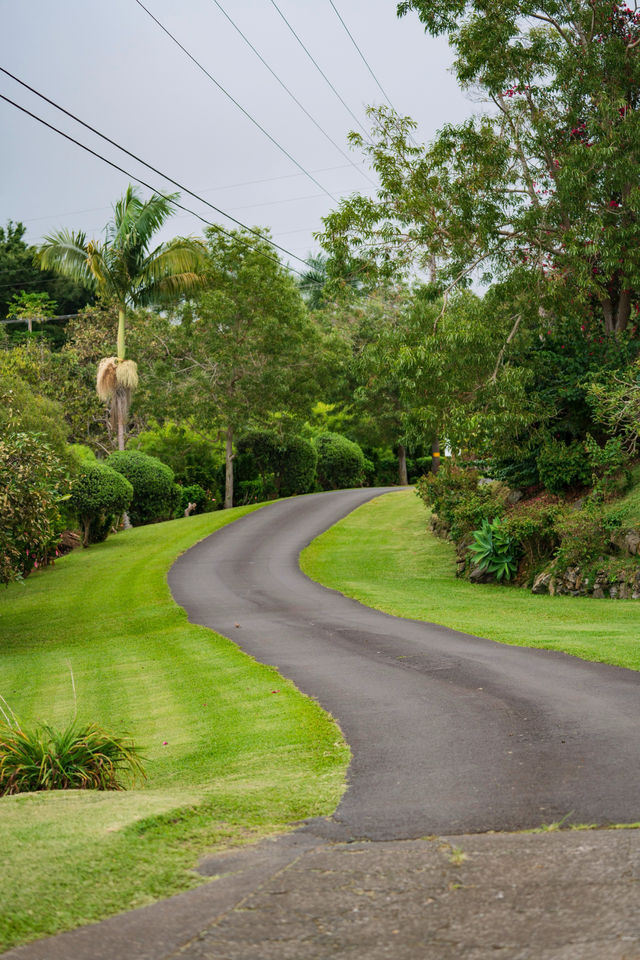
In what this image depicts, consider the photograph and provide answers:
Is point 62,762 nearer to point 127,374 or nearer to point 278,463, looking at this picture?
point 127,374

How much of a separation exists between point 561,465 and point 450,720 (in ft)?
47.0

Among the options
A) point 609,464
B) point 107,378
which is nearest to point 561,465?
point 609,464

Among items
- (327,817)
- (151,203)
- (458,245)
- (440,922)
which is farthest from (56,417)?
(440,922)

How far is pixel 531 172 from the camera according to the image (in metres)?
21.7

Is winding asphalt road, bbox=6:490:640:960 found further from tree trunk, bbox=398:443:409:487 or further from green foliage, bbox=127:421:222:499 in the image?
tree trunk, bbox=398:443:409:487

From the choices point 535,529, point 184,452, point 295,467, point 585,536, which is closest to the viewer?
point 585,536

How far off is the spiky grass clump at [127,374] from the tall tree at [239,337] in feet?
8.43

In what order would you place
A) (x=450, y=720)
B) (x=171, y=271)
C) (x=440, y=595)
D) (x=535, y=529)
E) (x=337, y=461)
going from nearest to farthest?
(x=450, y=720)
(x=440, y=595)
(x=535, y=529)
(x=171, y=271)
(x=337, y=461)

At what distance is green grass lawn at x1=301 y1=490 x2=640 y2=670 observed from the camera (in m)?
13.6

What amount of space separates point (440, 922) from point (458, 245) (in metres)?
19.9

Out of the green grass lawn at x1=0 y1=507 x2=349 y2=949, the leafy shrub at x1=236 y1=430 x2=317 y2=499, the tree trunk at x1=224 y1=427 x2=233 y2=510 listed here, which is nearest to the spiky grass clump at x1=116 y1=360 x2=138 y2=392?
the tree trunk at x1=224 y1=427 x2=233 y2=510

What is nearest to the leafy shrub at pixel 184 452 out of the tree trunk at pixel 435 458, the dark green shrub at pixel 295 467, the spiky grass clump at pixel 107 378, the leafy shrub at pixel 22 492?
the dark green shrub at pixel 295 467

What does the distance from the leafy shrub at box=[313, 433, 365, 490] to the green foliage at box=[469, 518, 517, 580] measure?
23.4 metres

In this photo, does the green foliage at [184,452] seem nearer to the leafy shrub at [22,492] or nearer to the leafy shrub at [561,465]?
the leafy shrub at [561,465]
